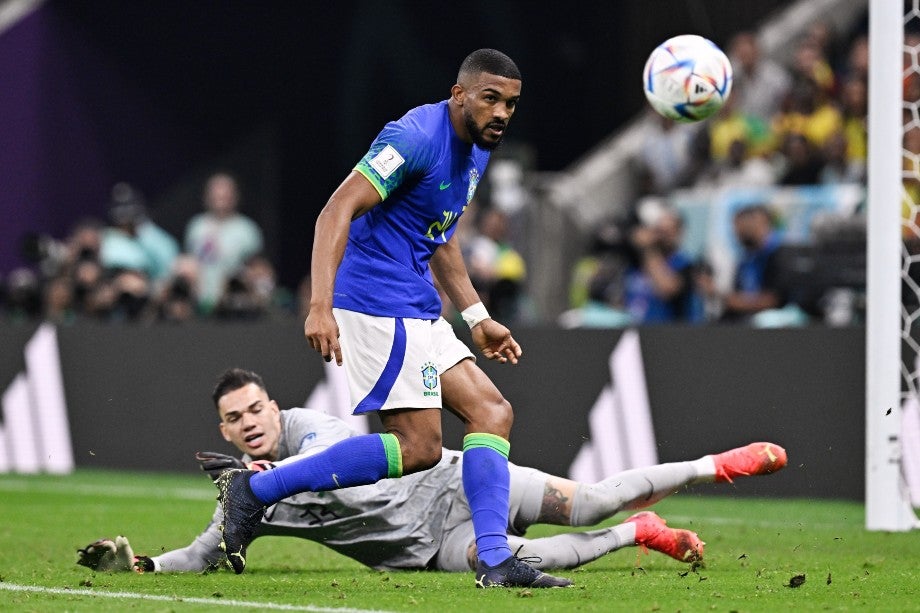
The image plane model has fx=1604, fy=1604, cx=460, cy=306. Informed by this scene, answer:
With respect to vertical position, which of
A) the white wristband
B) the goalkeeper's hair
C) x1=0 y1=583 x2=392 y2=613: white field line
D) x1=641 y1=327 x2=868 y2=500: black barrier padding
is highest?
the white wristband

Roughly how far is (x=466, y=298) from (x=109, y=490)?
576 centimetres

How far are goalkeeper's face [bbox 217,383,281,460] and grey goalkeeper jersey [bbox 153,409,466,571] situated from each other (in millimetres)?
65

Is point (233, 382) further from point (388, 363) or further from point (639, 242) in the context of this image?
point (639, 242)

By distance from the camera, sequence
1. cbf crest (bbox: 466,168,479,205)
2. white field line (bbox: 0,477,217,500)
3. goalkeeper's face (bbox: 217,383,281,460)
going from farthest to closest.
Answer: white field line (bbox: 0,477,217,500), goalkeeper's face (bbox: 217,383,281,460), cbf crest (bbox: 466,168,479,205)

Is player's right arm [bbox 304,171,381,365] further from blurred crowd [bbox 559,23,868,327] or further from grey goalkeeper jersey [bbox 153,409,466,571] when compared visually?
blurred crowd [bbox 559,23,868,327]

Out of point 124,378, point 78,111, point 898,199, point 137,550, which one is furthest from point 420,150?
point 78,111

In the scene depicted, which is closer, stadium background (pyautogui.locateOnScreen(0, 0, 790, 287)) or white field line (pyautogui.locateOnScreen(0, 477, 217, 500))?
white field line (pyautogui.locateOnScreen(0, 477, 217, 500))

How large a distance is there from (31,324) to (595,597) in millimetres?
8578

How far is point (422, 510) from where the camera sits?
273 inches

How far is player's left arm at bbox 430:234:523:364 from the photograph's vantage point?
669 centimetres

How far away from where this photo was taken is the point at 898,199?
8.77m

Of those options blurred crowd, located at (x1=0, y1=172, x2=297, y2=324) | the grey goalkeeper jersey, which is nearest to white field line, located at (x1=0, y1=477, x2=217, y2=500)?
blurred crowd, located at (x1=0, y1=172, x2=297, y2=324)

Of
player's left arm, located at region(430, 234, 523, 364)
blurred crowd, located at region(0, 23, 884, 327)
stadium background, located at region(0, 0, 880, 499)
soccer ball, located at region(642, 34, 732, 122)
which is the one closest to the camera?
player's left arm, located at region(430, 234, 523, 364)

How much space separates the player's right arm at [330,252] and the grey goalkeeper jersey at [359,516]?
3.41 ft
